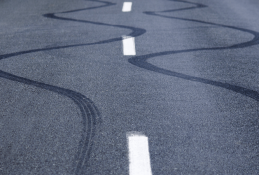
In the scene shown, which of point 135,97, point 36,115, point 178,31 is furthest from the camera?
point 178,31

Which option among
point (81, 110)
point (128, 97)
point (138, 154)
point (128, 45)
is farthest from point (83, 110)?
point (128, 45)

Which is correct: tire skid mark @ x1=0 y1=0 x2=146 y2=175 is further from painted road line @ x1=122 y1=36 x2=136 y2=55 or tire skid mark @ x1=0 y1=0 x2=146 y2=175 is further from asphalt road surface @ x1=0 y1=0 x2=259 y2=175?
painted road line @ x1=122 y1=36 x2=136 y2=55

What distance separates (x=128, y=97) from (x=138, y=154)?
1436 mm

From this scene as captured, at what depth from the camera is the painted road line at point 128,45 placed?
22.9 feet

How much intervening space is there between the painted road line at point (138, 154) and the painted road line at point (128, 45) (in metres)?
3.16

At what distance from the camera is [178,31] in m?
8.59

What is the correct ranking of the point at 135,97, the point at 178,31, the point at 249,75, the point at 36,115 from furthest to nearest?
1. the point at 178,31
2. the point at 249,75
3. the point at 135,97
4. the point at 36,115

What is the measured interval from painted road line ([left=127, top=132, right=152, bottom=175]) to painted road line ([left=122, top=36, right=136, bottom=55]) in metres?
3.16

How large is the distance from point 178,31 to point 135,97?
3.95 m

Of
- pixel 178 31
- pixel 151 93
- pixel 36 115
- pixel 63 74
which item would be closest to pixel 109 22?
pixel 178 31

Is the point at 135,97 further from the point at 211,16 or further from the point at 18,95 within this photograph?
the point at 211,16

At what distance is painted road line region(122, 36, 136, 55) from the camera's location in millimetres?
6984

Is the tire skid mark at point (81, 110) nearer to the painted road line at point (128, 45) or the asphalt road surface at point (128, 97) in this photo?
the asphalt road surface at point (128, 97)

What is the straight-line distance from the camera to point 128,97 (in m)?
4.95
